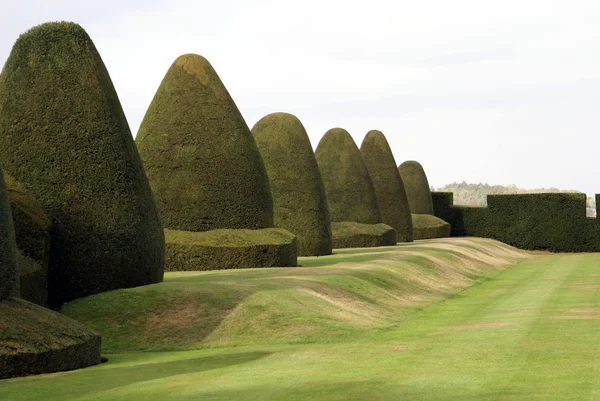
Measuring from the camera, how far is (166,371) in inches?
592

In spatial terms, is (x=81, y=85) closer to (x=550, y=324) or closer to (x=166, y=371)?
(x=166, y=371)

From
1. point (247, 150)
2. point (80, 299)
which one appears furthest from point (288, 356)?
point (247, 150)

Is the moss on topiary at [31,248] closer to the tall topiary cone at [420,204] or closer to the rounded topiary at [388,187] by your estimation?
the rounded topiary at [388,187]

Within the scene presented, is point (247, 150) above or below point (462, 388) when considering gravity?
above

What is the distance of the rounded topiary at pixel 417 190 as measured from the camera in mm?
58156

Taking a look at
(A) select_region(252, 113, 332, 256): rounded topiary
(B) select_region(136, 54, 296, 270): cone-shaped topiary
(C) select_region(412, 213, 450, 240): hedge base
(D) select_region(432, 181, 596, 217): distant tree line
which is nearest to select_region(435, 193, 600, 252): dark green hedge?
(C) select_region(412, 213, 450, 240): hedge base

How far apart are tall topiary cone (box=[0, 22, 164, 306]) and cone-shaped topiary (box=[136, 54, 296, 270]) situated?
6162mm

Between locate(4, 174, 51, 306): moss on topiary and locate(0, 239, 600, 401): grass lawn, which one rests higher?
locate(4, 174, 51, 306): moss on topiary

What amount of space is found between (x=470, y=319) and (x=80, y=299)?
26.8 feet

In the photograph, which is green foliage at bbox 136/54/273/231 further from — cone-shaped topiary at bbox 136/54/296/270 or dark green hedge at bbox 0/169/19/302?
dark green hedge at bbox 0/169/19/302

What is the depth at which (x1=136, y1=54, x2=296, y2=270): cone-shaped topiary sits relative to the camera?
2838cm

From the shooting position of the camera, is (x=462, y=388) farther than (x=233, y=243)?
No

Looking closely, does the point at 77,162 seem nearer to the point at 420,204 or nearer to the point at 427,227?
the point at 427,227

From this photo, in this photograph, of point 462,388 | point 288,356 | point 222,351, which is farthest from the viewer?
point 222,351
